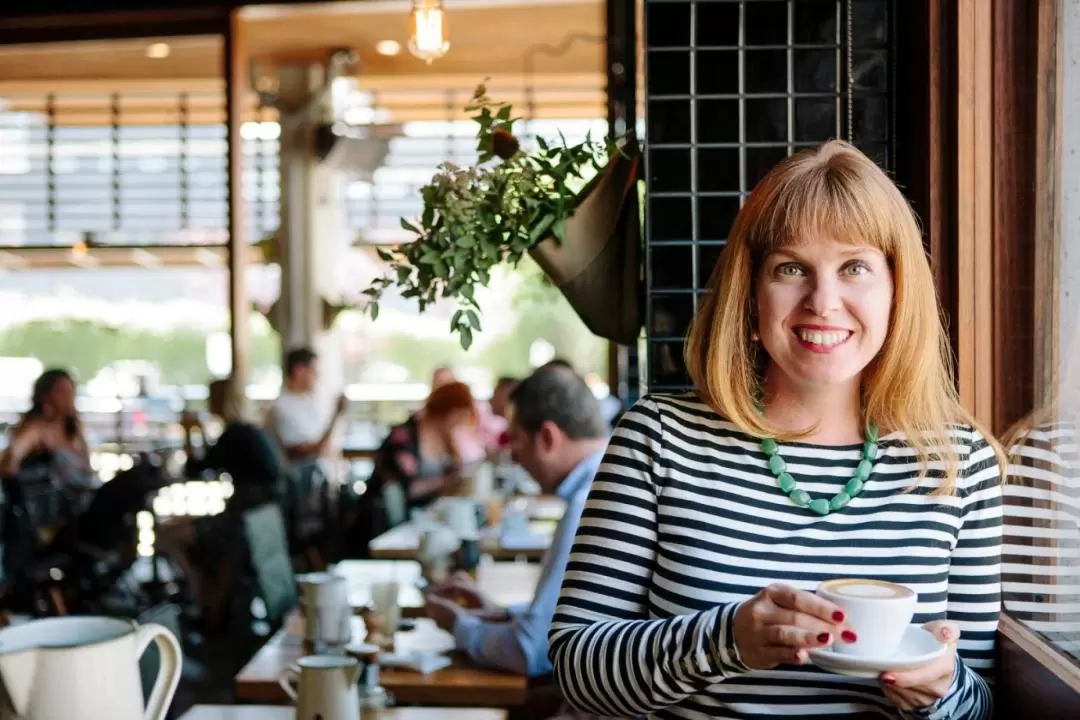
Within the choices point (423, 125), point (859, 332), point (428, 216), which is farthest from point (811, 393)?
point (423, 125)

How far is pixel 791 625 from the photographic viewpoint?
127 cm

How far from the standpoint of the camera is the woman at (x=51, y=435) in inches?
261

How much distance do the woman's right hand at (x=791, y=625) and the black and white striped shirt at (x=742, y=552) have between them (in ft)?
0.54

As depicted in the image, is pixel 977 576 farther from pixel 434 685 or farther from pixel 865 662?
pixel 434 685

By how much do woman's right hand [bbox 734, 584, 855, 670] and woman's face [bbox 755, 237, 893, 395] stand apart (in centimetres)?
34

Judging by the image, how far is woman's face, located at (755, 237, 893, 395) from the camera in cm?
151

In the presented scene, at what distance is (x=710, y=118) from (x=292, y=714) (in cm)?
143

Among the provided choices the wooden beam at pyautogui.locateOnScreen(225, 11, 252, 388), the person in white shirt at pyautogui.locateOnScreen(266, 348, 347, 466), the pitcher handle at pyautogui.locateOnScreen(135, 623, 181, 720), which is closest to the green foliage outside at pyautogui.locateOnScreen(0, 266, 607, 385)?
the wooden beam at pyautogui.locateOnScreen(225, 11, 252, 388)

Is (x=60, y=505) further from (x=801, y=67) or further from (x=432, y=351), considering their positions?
(x=432, y=351)

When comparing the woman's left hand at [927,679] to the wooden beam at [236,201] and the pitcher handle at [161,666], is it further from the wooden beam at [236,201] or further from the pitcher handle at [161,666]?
the wooden beam at [236,201]

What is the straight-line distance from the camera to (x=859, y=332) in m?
1.52

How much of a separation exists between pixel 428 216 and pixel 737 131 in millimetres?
591

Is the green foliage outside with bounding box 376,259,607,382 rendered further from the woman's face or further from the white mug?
the woman's face

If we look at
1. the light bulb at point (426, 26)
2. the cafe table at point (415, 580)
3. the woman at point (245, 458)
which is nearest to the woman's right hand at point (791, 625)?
the light bulb at point (426, 26)
